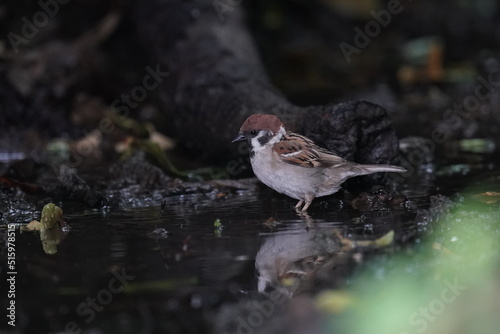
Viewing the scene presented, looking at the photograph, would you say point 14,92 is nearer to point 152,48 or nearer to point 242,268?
point 152,48

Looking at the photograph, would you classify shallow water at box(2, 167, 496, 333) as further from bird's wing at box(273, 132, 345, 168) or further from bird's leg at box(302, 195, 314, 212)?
bird's wing at box(273, 132, 345, 168)

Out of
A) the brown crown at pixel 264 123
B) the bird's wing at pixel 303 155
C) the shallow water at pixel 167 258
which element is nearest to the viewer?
the shallow water at pixel 167 258

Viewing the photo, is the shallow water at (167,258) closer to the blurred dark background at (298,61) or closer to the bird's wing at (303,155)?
the bird's wing at (303,155)

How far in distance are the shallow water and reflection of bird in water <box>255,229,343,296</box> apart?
0.02 metres

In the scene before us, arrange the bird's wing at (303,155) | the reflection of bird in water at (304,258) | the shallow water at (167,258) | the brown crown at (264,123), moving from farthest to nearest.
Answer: the brown crown at (264,123) < the bird's wing at (303,155) < the reflection of bird in water at (304,258) < the shallow water at (167,258)

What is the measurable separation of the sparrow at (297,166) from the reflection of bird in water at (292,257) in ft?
3.22

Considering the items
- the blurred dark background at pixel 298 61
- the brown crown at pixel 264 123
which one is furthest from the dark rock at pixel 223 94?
the brown crown at pixel 264 123

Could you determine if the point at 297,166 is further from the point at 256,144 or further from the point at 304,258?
the point at 304,258

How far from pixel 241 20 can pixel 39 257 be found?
5.63 m

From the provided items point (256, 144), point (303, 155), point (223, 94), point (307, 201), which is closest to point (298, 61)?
point (223, 94)

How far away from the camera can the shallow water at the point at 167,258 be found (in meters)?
3.88

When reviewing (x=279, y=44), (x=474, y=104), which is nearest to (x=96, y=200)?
(x=474, y=104)

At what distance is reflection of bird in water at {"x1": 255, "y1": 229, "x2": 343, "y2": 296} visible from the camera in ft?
13.9

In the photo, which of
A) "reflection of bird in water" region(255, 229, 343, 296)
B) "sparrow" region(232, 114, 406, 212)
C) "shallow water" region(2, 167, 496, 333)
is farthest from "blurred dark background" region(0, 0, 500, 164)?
"reflection of bird in water" region(255, 229, 343, 296)
